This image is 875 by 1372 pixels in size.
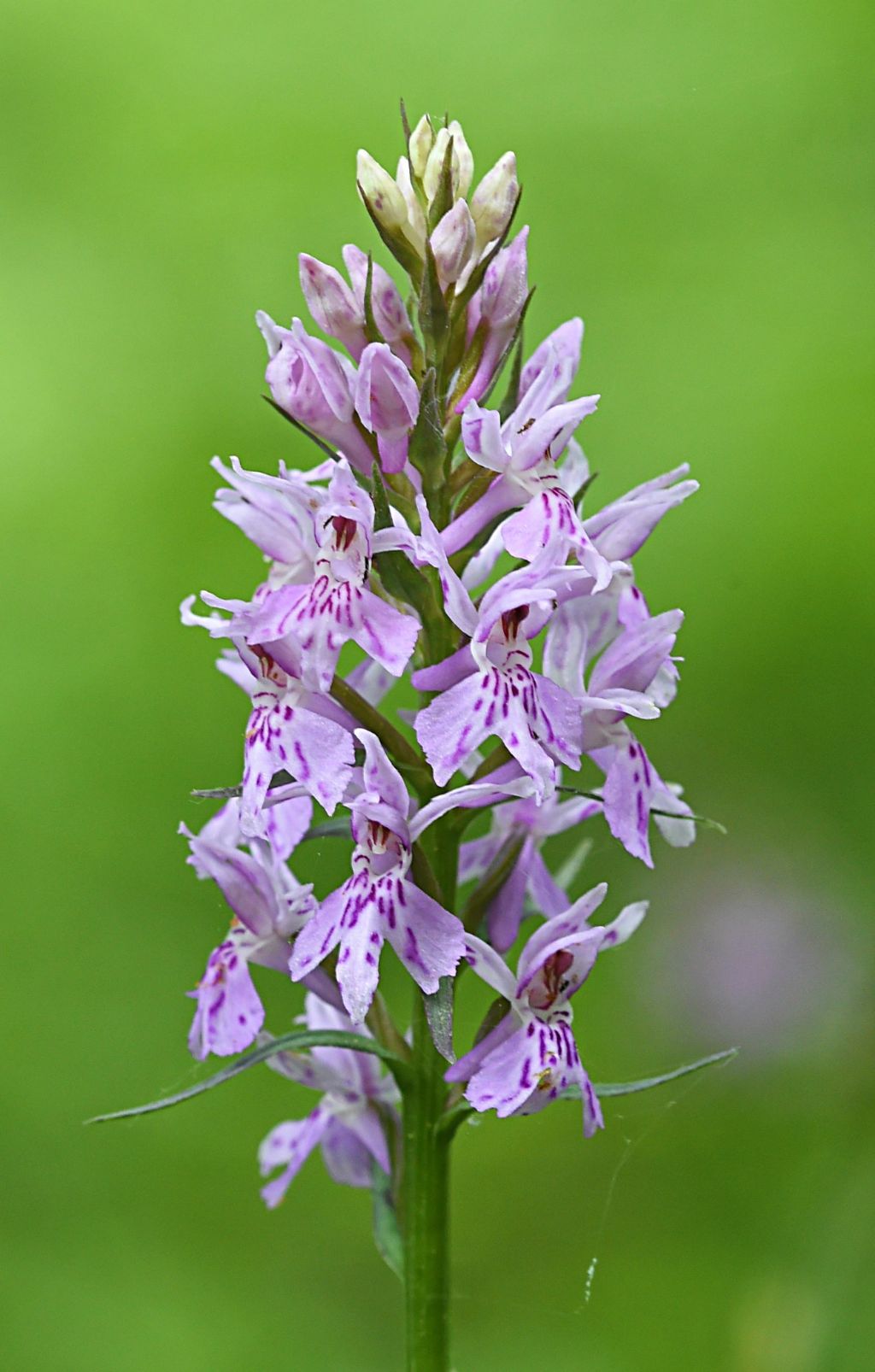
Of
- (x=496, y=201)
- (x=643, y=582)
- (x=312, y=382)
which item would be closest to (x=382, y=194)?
(x=496, y=201)

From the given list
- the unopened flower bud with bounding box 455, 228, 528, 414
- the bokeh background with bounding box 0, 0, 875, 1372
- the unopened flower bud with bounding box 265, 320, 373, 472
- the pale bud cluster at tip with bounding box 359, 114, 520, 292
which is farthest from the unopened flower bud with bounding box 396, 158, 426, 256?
the bokeh background with bounding box 0, 0, 875, 1372

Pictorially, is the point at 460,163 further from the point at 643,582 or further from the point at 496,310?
the point at 643,582

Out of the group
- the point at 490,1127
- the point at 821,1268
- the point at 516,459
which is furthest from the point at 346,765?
the point at 490,1127

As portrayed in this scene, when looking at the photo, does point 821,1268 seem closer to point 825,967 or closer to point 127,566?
point 825,967

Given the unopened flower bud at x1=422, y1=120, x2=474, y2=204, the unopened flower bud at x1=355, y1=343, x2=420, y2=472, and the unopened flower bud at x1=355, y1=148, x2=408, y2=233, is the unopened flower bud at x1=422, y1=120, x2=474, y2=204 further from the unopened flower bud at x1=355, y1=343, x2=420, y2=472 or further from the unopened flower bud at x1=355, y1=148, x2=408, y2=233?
the unopened flower bud at x1=355, y1=343, x2=420, y2=472

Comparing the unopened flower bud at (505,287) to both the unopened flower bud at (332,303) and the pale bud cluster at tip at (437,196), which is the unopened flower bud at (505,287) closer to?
the pale bud cluster at tip at (437,196)

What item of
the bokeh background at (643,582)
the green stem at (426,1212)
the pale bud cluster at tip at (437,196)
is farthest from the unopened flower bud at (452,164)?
the bokeh background at (643,582)
